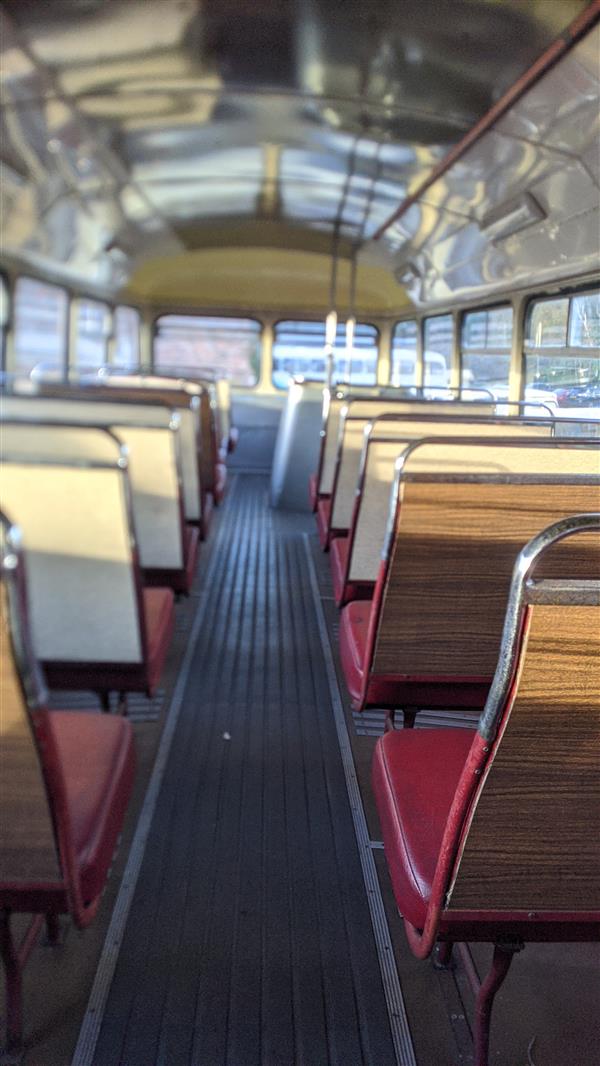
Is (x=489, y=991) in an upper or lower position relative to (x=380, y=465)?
lower

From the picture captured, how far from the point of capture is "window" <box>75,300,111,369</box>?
6.99m

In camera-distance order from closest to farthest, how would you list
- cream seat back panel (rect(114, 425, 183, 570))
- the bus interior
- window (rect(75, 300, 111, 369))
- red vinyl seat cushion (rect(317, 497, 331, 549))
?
1. the bus interior
2. cream seat back panel (rect(114, 425, 183, 570))
3. red vinyl seat cushion (rect(317, 497, 331, 549))
4. window (rect(75, 300, 111, 369))

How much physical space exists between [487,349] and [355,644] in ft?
11.9

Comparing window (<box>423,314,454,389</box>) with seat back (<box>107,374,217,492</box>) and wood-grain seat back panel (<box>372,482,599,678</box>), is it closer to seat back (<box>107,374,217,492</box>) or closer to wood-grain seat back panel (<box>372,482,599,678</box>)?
seat back (<box>107,374,217,492</box>)

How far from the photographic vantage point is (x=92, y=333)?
750 centimetres

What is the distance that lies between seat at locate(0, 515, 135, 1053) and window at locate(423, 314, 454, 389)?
17.3 ft

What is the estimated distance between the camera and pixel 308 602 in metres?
4.45

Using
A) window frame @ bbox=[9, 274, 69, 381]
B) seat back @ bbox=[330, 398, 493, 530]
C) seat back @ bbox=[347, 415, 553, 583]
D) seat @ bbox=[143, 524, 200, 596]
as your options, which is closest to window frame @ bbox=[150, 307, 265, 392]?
window frame @ bbox=[9, 274, 69, 381]

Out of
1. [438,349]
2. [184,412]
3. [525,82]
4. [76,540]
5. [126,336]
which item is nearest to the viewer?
[76,540]

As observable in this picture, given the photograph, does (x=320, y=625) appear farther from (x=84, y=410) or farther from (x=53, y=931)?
(x=53, y=931)

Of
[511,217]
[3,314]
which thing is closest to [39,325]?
[3,314]

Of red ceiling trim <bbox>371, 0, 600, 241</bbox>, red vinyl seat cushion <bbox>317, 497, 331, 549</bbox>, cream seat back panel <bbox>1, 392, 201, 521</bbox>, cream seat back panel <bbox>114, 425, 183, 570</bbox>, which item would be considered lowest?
red vinyl seat cushion <bbox>317, 497, 331, 549</bbox>

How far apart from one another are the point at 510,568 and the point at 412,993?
0.99 meters

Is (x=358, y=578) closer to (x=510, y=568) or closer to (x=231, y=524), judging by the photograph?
(x=510, y=568)
